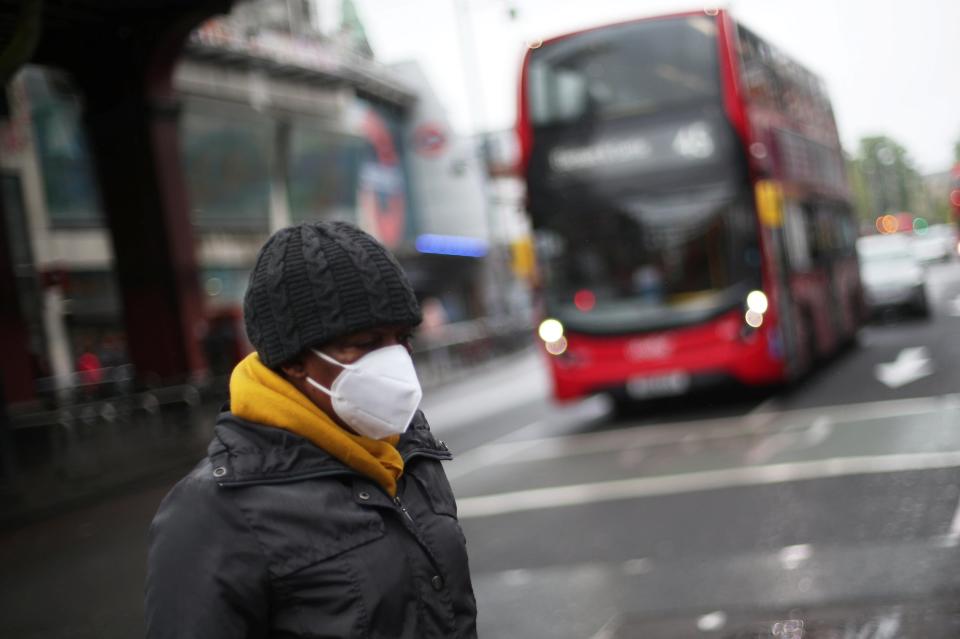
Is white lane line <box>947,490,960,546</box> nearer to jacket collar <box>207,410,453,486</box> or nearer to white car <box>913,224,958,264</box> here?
jacket collar <box>207,410,453,486</box>

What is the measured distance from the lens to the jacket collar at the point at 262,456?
1826mm

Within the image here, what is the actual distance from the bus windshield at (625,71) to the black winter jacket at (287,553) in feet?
34.2

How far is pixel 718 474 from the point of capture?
888 cm

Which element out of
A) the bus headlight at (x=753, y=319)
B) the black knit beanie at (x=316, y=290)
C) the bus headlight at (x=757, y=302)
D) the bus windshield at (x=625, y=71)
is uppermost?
the bus windshield at (x=625, y=71)

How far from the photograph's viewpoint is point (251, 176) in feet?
107

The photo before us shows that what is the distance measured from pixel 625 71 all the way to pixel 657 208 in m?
1.51

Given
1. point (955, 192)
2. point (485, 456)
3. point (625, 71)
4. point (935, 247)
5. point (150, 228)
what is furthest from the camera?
point (935, 247)

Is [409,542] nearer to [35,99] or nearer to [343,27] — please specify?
[35,99]

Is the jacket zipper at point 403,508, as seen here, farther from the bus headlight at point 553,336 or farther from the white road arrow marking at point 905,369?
the white road arrow marking at point 905,369

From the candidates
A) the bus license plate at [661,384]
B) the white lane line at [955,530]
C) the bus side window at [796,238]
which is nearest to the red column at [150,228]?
the bus license plate at [661,384]

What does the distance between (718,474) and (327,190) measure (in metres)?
29.7

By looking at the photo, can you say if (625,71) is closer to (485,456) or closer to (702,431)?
(702,431)

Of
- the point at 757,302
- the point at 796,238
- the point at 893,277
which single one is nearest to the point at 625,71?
the point at 757,302

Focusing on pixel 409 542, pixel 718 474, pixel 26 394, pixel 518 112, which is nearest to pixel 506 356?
pixel 26 394
